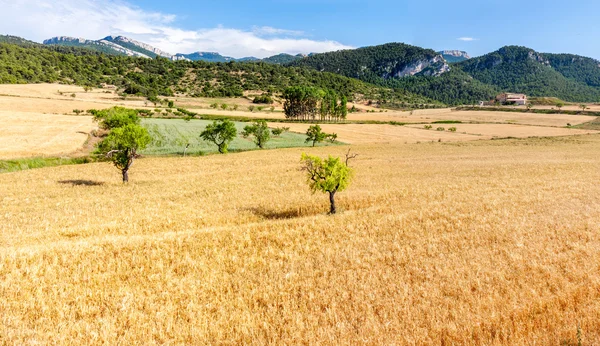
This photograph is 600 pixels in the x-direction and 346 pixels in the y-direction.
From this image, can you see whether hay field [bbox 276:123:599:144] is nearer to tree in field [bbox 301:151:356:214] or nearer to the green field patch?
the green field patch

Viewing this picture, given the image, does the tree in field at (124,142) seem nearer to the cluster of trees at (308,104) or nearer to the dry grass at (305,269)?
the dry grass at (305,269)

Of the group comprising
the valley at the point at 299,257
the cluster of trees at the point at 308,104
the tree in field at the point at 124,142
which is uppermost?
the cluster of trees at the point at 308,104

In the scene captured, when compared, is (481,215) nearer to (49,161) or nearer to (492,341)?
(492,341)

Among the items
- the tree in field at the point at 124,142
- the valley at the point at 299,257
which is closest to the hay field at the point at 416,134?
the valley at the point at 299,257

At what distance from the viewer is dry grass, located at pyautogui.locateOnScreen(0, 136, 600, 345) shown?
8.62 m

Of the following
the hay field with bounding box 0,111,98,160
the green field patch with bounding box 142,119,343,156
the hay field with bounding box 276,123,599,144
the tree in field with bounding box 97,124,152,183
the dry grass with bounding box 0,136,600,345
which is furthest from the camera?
the hay field with bounding box 276,123,599,144

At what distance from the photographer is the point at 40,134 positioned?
65.4m

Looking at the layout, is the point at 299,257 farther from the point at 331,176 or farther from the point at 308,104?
the point at 308,104

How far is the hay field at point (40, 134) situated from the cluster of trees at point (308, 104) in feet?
252

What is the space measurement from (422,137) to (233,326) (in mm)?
94310

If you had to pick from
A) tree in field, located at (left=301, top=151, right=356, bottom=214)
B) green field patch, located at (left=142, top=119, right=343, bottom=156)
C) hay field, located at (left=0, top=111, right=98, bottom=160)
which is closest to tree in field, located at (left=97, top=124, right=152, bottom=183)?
tree in field, located at (left=301, top=151, right=356, bottom=214)

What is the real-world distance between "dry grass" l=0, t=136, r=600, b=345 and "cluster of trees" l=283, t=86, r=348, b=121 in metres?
117

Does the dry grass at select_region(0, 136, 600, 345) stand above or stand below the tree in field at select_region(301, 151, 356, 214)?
below

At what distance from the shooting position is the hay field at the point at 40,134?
52.0 m
